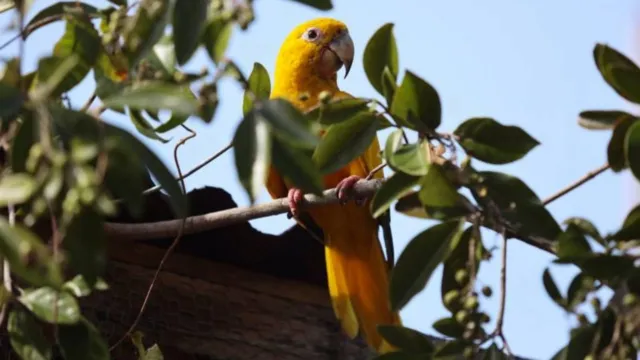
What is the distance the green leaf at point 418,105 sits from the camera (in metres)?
1.66

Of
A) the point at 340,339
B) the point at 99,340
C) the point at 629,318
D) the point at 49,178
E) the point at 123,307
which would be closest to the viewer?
the point at 49,178

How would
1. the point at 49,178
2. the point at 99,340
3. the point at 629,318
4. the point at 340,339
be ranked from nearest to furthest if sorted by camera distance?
1. the point at 49,178
2. the point at 629,318
3. the point at 99,340
4. the point at 340,339

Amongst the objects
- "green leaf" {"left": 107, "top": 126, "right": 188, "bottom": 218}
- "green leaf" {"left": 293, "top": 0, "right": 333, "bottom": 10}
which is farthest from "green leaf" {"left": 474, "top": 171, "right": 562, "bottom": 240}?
"green leaf" {"left": 107, "top": 126, "right": 188, "bottom": 218}

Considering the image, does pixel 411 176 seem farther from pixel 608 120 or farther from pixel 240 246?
pixel 240 246

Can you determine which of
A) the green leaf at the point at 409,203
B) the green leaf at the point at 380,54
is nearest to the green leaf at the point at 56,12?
the green leaf at the point at 380,54

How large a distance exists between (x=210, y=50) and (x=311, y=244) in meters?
1.37

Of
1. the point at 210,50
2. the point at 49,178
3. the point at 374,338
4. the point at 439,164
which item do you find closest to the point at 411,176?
the point at 439,164

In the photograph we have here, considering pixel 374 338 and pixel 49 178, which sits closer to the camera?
pixel 49 178

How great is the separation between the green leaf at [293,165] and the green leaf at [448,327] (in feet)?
1.26

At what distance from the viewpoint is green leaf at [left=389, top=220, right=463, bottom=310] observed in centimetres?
160

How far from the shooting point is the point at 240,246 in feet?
8.29

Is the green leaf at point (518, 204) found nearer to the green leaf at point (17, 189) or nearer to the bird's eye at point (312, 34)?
the green leaf at point (17, 189)

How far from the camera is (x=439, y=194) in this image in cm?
155

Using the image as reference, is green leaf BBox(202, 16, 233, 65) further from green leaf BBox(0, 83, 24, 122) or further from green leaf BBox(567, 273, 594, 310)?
green leaf BBox(567, 273, 594, 310)
